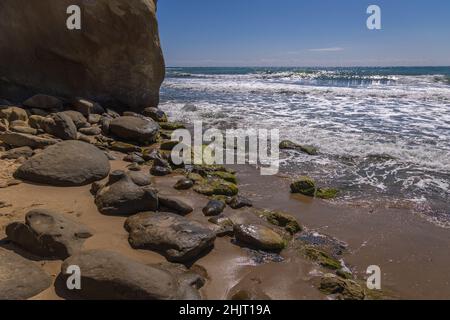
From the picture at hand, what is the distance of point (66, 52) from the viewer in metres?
9.35

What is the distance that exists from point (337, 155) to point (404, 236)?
355cm

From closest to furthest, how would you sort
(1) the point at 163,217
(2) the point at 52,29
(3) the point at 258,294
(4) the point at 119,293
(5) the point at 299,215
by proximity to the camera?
(4) the point at 119,293 → (3) the point at 258,294 → (1) the point at 163,217 → (5) the point at 299,215 → (2) the point at 52,29

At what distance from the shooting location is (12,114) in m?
7.10

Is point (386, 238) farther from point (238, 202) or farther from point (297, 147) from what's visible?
point (297, 147)

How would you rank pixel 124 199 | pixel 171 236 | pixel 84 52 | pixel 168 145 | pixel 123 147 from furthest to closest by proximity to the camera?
pixel 84 52
pixel 168 145
pixel 123 147
pixel 124 199
pixel 171 236

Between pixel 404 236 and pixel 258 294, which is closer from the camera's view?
pixel 258 294

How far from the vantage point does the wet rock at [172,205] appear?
450cm

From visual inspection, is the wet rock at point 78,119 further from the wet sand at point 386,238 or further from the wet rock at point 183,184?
the wet sand at point 386,238

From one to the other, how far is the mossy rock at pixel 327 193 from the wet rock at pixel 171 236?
2387 mm

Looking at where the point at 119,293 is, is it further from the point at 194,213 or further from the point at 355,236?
the point at 355,236

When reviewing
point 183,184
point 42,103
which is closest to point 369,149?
point 183,184

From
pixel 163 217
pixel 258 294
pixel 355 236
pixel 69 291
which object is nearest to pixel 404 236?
pixel 355 236

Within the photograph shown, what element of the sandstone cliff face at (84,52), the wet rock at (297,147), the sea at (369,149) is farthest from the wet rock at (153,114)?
the wet rock at (297,147)

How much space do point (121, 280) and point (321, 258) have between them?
6.77 feet
